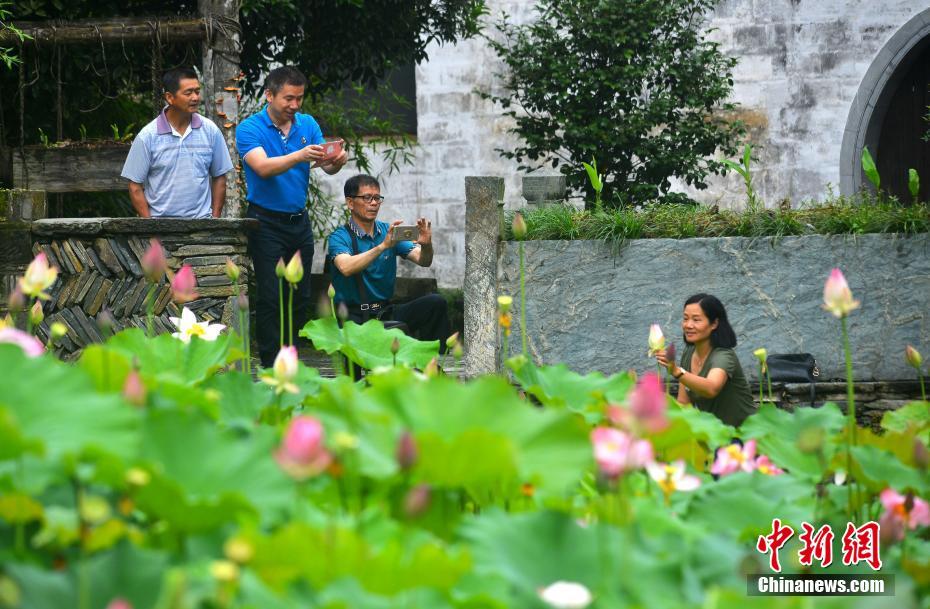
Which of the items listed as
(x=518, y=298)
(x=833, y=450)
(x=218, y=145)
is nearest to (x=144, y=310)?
(x=218, y=145)

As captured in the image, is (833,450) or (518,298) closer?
(833,450)

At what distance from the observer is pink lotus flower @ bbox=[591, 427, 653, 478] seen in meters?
1.26

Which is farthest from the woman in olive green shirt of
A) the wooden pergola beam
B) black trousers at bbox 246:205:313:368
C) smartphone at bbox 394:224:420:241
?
the wooden pergola beam

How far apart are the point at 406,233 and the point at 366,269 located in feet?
0.99

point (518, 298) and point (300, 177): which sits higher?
point (300, 177)

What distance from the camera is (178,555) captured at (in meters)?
1.30

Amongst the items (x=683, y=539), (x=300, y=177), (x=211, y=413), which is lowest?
(x=683, y=539)

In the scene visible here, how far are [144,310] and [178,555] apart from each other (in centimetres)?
427

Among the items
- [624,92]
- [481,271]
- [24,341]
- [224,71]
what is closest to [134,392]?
[24,341]

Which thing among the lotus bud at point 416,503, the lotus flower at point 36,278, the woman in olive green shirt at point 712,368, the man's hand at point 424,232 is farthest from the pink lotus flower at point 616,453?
the man's hand at point 424,232

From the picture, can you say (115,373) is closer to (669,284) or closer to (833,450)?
(833,450)

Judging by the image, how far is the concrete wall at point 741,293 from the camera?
5.71m

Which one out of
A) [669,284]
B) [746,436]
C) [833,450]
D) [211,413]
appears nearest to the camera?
[211,413]

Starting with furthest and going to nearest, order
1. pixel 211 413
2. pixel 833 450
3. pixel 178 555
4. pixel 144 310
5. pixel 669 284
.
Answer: pixel 669 284 < pixel 144 310 < pixel 833 450 < pixel 211 413 < pixel 178 555
